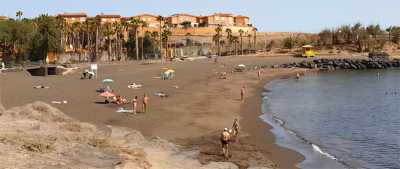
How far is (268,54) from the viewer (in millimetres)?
116750

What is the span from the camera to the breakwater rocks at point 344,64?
9750cm

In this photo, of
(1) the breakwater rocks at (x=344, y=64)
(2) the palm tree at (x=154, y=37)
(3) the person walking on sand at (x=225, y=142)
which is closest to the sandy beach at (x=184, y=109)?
(3) the person walking on sand at (x=225, y=142)

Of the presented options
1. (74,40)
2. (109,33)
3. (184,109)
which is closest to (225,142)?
(184,109)

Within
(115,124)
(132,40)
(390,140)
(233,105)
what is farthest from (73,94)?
(132,40)

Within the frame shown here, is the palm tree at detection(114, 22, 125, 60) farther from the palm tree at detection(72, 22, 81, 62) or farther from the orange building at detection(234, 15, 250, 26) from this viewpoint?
the orange building at detection(234, 15, 250, 26)

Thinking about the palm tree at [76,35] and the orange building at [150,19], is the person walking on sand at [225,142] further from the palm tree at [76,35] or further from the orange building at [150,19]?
the orange building at [150,19]

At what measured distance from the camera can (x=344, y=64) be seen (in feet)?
330

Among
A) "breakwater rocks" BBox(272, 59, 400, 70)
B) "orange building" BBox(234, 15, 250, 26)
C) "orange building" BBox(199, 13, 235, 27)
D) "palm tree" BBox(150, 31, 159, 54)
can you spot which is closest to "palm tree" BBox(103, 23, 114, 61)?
"palm tree" BBox(150, 31, 159, 54)

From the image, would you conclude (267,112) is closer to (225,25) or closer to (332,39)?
(332,39)

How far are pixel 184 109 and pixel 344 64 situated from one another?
6929 centimetres

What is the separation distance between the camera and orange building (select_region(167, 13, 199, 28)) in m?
166

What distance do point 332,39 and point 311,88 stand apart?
69.4 meters

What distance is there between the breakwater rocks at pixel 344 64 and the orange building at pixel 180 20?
6939 cm

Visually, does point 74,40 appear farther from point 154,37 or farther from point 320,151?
point 320,151
